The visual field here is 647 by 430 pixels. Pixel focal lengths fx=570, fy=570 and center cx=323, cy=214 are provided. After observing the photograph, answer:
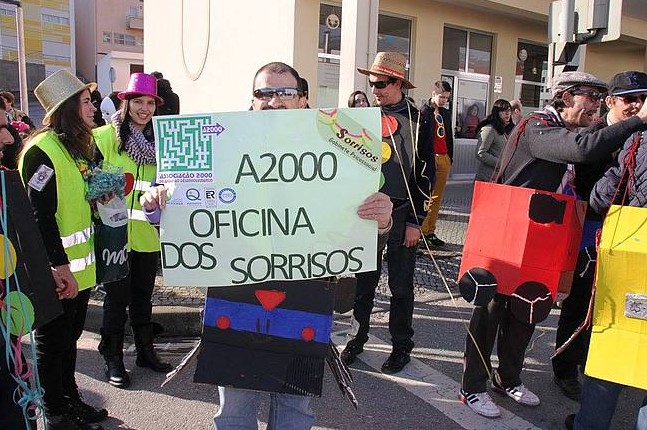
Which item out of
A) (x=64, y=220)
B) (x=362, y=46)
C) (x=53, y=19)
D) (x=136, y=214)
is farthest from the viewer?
(x=53, y=19)

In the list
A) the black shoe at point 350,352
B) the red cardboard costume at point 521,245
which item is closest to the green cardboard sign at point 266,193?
the red cardboard costume at point 521,245

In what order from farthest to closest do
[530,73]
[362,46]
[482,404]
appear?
[530,73] < [362,46] < [482,404]

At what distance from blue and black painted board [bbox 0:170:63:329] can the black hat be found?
3.06 metres

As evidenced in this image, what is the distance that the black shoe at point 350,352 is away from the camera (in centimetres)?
411

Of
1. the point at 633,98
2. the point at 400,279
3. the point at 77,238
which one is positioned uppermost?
the point at 633,98

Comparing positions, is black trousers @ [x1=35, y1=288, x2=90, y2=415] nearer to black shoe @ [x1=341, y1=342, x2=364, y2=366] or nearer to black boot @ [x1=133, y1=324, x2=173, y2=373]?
black boot @ [x1=133, y1=324, x2=173, y2=373]

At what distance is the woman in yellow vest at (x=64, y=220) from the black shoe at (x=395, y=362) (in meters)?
1.85

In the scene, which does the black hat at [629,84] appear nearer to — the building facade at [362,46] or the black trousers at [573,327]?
the black trousers at [573,327]

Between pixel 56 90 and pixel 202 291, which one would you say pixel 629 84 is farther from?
pixel 202 291

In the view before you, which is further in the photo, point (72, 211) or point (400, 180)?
point (400, 180)

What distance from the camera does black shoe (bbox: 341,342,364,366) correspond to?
4.11m

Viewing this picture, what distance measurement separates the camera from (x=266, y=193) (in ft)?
6.84

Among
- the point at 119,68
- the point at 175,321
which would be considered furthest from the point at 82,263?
the point at 119,68

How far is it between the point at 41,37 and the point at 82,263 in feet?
130
